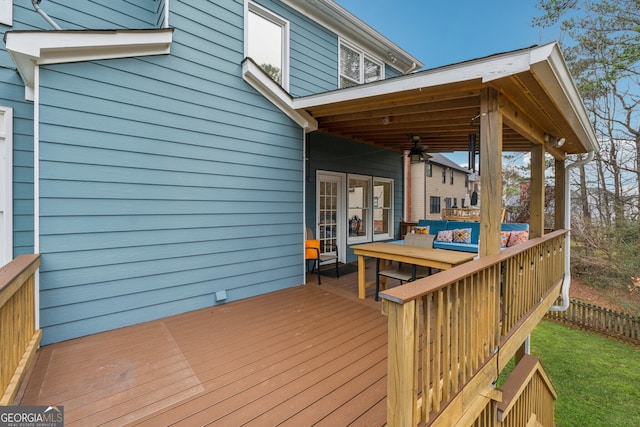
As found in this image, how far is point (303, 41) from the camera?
5336 mm

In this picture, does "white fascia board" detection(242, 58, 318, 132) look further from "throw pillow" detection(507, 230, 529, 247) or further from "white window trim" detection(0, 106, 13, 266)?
"throw pillow" detection(507, 230, 529, 247)

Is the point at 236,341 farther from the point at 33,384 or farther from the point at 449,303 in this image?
the point at 449,303

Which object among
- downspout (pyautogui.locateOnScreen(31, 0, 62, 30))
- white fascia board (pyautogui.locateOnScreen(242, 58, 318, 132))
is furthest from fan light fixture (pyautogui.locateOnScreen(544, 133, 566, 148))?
downspout (pyautogui.locateOnScreen(31, 0, 62, 30))

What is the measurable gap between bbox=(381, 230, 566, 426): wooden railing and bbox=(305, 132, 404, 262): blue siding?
3841 millimetres

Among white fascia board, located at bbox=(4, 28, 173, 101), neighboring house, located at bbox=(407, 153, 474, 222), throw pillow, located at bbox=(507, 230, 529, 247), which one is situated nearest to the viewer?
white fascia board, located at bbox=(4, 28, 173, 101)

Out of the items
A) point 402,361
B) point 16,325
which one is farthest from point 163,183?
point 402,361

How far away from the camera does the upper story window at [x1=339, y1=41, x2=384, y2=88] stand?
625cm

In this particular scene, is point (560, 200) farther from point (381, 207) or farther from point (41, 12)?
point (41, 12)

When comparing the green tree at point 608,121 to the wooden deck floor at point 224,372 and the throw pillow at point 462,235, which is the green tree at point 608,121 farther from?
the wooden deck floor at point 224,372

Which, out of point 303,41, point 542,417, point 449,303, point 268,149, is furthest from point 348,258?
point 449,303

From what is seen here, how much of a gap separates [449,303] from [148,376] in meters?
2.35

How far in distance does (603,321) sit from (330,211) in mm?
6728

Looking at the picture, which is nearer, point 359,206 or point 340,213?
point 340,213

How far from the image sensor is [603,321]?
6691mm
